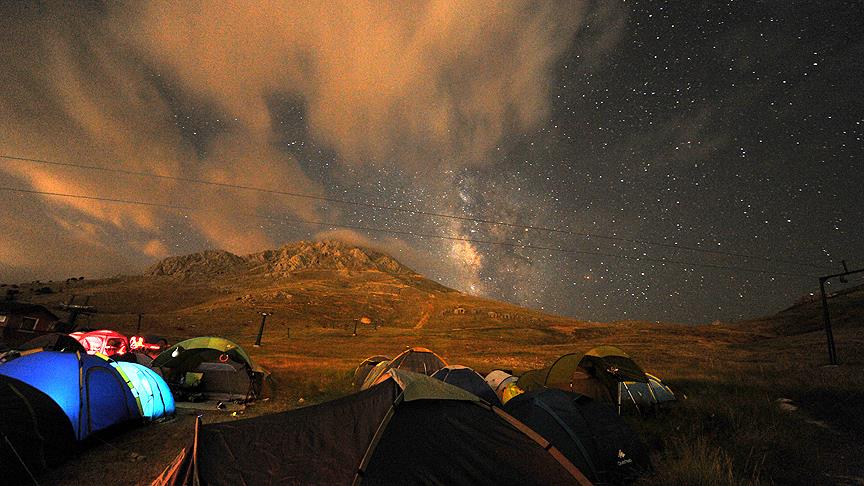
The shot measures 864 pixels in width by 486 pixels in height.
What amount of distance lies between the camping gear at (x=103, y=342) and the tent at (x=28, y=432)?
2641cm

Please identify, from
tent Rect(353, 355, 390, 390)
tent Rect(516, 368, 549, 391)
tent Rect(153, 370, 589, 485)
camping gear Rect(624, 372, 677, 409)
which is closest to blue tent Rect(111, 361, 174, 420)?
tent Rect(153, 370, 589, 485)

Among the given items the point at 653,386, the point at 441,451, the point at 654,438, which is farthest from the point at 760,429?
the point at 441,451

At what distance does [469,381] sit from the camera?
13.4 metres

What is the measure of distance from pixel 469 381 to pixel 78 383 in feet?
37.8

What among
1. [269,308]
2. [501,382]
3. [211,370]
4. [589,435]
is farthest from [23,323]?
[269,308]

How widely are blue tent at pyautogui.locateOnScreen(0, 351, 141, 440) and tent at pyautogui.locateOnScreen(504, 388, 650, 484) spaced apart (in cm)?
1141

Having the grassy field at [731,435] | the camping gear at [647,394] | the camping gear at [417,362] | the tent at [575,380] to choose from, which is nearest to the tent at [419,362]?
the camping gear at [417,362]

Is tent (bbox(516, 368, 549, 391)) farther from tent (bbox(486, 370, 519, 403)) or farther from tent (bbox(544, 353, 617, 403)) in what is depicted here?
tent (bbox(544, 353, 617, 403))

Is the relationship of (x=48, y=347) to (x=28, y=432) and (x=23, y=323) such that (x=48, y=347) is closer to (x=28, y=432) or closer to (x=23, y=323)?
(x=28, y=432)

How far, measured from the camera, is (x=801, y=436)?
10148mm

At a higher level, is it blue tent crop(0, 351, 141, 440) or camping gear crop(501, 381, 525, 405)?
blue tent crop(0, 351, 141, 440)

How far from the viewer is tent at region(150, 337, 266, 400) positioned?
18.5 m

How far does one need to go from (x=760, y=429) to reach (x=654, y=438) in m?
2.80

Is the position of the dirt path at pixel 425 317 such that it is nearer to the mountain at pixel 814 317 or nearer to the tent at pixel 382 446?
the mountain at pixel 814 317
